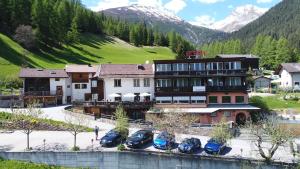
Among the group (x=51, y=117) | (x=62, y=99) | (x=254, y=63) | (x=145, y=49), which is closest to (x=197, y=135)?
(x=51, y=117)

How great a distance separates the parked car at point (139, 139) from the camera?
1927 inches

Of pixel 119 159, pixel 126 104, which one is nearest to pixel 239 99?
pixel 126 104

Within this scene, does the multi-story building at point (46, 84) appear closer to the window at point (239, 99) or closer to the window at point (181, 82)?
the window at point (181, 82)

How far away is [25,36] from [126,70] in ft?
162

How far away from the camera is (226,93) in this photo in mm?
71188

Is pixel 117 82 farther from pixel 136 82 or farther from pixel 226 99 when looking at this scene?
pixel 226 99

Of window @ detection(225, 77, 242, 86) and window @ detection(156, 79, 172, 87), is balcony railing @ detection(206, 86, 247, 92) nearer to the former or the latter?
window @ detection(225, 77, 242, 86)

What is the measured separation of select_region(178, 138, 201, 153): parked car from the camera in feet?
155

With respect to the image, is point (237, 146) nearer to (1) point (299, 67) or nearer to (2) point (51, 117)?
(2) point (51, 117)

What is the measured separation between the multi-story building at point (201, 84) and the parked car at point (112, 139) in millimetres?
19604

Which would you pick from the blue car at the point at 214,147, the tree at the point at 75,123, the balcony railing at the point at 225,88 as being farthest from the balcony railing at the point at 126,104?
the blue car at the point at 214,147

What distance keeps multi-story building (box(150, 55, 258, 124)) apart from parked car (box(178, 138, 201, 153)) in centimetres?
2127

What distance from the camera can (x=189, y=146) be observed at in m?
47.6

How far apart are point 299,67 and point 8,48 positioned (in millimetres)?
76767
